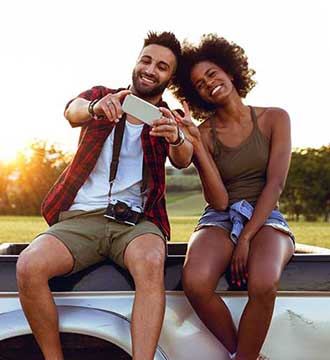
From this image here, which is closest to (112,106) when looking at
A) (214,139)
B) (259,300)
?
(214,139)

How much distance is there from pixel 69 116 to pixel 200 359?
51.5 inches

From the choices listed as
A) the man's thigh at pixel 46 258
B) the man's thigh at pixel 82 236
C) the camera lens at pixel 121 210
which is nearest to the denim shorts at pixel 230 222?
the camera lens at pixel 121 210

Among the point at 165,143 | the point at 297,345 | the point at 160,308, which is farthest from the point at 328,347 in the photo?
the point at 165,143

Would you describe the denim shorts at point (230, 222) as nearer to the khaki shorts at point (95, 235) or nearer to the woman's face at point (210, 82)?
the khaki shorts at point (95, 235)

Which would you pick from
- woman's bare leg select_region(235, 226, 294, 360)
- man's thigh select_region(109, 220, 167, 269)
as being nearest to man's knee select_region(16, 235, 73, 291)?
man's thigh select_region(109, 220, 167, 269)

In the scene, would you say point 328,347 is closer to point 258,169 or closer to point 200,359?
point 200,359

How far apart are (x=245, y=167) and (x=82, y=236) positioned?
86 cm

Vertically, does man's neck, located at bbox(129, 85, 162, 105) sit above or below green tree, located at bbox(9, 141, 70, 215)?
above

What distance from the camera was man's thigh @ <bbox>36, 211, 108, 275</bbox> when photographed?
10.0 feet

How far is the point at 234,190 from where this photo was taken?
11.6 ft

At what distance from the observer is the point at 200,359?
9.57 feet

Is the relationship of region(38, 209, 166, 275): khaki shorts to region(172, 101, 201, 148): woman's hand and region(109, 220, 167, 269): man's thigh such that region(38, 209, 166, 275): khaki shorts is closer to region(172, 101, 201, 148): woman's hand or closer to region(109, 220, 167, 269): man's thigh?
region(109, 220, 167, 269): man's thigh

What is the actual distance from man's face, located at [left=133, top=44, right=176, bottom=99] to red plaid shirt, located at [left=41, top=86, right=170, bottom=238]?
23 centimetres

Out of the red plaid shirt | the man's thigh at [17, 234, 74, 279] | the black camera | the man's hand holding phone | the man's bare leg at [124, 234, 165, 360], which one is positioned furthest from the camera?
the red plaid shirt
